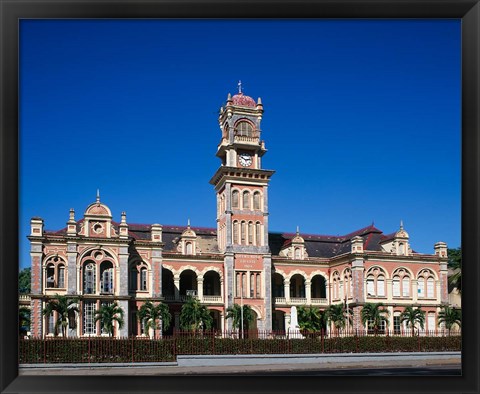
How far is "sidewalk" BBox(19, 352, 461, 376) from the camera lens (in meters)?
21.5

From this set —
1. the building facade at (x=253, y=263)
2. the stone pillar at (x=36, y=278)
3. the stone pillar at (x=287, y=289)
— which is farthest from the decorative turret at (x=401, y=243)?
the stone pillar at (x=36, y=278)

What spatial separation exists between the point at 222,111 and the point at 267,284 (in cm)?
1333

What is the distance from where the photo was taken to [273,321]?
1881 inches

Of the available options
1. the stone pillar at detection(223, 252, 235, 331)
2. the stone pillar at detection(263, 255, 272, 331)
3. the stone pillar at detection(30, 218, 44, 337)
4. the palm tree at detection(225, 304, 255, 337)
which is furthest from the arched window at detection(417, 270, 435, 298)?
the stone pillar at detection(30, 218, 44, 337)

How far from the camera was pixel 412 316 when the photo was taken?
4394cm

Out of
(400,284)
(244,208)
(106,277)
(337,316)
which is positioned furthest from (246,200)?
(400,284)

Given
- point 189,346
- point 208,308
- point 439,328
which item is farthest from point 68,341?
point 439,328

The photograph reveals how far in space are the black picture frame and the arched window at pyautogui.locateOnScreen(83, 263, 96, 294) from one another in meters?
31.2

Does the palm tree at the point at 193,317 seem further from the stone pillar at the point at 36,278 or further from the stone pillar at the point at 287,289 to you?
the stone pillar at the point at 36,278

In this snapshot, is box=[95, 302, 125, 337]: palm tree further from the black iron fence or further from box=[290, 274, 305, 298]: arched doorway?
box=[290, 274, 305, 298]: arched doorway

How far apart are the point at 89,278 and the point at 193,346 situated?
15415mm

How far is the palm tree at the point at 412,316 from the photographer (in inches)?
1737
